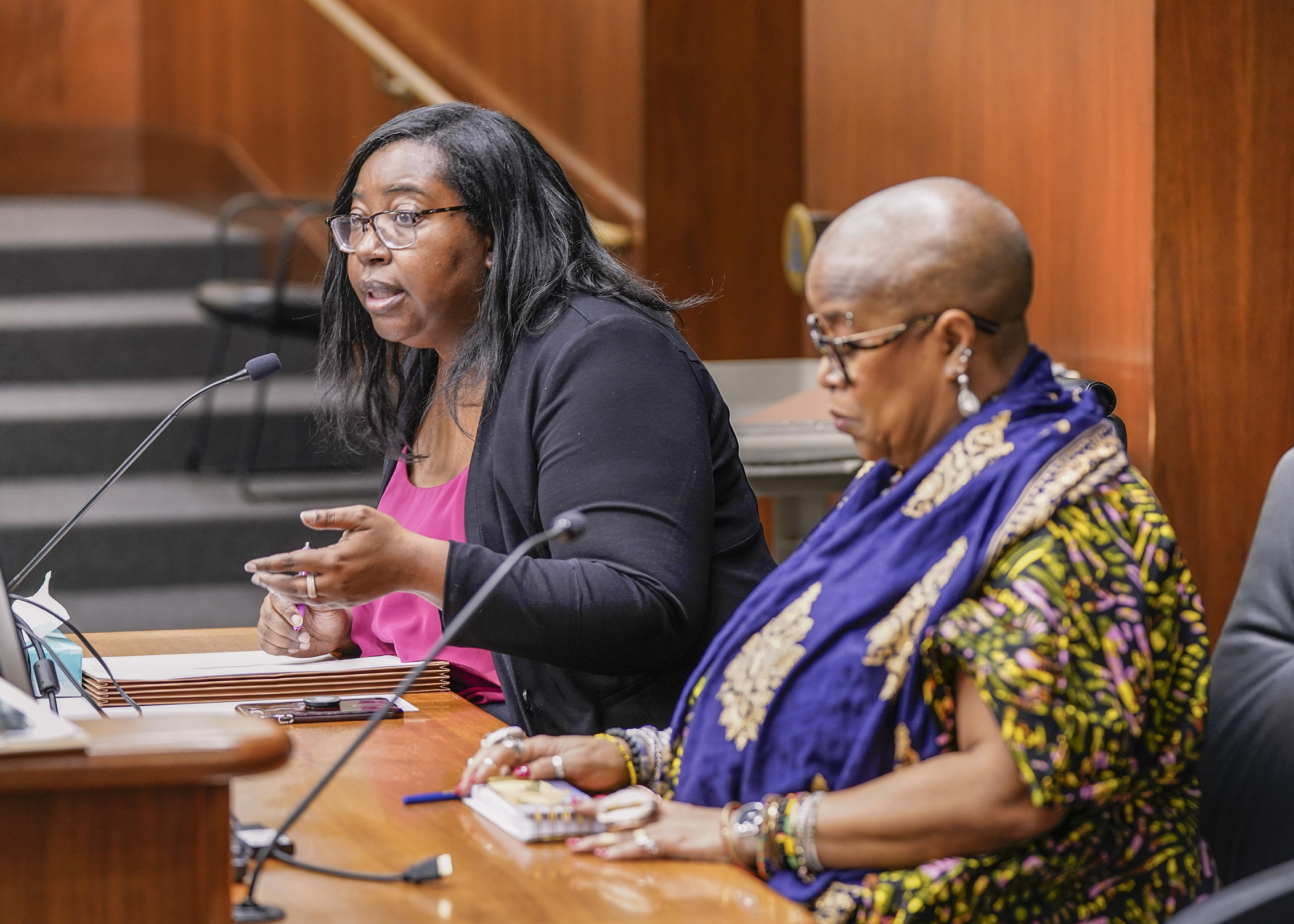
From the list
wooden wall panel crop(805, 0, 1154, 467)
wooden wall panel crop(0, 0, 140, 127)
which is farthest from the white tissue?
wooden wall panel crop(0, 0, 140, 127)

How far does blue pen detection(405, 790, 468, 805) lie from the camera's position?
55.1 inches

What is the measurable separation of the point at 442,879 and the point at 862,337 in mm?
541

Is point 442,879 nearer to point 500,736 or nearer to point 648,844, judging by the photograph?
point 648,844

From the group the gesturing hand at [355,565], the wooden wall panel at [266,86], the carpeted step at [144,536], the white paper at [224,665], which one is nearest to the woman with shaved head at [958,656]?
the gesturing hand at [355,565]

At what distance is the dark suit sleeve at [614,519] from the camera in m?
1.64

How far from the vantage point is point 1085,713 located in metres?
1.16

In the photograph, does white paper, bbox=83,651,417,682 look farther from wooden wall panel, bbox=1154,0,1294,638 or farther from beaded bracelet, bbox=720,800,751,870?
wooden wall panel, bbox=1154,0,1294,638

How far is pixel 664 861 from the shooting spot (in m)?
1.24

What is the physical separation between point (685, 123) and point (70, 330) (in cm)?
232

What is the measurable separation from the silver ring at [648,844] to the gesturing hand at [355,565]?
418mm

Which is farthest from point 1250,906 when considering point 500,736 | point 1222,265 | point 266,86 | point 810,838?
point 266,86

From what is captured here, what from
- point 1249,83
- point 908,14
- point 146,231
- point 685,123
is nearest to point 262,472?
point 146,231

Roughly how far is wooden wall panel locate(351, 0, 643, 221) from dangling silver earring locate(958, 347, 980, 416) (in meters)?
3.26

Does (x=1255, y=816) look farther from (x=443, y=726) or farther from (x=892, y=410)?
(x=443, y=726)
